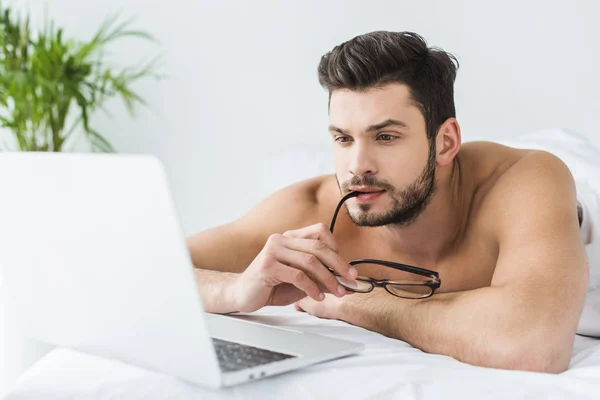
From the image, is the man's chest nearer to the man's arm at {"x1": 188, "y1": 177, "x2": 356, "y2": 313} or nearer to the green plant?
the man's arm at {"x1": 188, "y1": 177, "x2": 356, "y2": 313}

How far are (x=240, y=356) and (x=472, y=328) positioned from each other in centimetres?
40

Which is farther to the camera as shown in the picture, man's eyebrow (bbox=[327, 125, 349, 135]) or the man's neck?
the man's neck

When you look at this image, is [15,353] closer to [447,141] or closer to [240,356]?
[240,356]

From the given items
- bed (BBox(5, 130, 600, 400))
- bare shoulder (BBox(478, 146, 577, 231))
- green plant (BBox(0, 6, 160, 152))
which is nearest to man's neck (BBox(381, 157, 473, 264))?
bare shoulder (BBox(478, 146, 577, 231))

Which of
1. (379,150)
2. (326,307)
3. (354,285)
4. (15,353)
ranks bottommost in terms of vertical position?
(15,353)

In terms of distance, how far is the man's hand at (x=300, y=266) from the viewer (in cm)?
134

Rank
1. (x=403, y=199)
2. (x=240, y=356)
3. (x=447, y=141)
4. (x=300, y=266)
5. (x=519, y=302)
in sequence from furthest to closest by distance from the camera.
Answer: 1. (x=447, y=141)
2. (x=403, y=199)
3. (x=300, y=266)
4. (x=519, y=302)
5. (x=240, y=356)

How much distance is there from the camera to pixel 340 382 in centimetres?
104

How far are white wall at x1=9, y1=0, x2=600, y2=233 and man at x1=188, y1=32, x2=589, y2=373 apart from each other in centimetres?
88

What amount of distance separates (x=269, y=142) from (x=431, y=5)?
2.67 ft

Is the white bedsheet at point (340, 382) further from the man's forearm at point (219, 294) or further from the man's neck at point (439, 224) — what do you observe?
the man's neck at point (439, 224)

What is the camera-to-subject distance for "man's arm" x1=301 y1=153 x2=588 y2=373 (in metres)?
1.21

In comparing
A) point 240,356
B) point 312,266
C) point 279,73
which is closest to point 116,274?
point 240,356

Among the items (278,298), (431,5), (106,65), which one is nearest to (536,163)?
(278,298)
